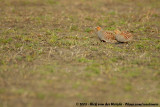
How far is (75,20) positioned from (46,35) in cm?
259

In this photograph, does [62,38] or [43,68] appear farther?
[62,38]

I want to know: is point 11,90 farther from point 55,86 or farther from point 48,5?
point 48,5

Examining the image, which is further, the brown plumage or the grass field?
the brown plumage

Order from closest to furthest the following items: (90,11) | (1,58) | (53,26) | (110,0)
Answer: (1,58), (53,26), (90,11), (110,0)

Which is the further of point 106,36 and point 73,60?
point 106,36

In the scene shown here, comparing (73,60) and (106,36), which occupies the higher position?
(106,36)

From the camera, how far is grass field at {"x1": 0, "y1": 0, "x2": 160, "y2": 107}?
17.3 ft

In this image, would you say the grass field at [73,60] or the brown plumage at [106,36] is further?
the brown plumage at [106,36]

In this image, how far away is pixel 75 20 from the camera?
461 inches

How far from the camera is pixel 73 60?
276 inches

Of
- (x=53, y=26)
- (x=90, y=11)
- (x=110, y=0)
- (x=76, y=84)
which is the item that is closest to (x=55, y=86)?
(x=76, y=84)

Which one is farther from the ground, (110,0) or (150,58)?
(110,0)

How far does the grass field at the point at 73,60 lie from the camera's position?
5.29 metres

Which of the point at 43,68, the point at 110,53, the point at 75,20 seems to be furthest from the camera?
the point at 75,20
